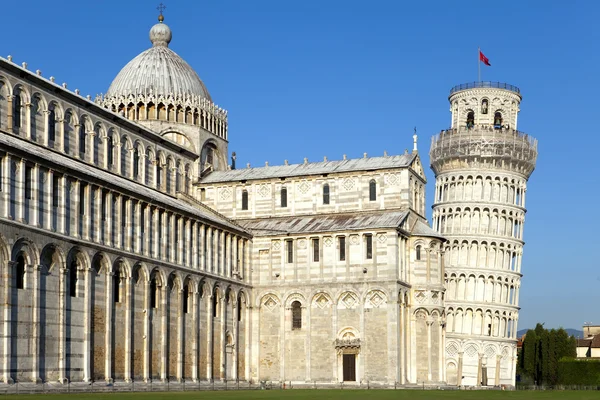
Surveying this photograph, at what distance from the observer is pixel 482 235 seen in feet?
350

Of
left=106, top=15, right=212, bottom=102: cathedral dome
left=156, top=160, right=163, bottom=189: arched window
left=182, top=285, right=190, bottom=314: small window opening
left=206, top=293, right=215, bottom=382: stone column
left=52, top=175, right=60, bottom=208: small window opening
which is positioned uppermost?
left=106, top=15, right=212, bottom=102: cathedral dome

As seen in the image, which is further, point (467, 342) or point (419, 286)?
point (467, 342)

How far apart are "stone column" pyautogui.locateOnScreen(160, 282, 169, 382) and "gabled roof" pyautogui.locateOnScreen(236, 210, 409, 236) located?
14159 millimetres

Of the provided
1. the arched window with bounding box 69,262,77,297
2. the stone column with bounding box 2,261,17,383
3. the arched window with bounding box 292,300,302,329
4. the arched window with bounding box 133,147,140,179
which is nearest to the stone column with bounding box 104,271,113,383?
the arched window with bounding box 69,262,77,297

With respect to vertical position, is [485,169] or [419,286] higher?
[485,169]

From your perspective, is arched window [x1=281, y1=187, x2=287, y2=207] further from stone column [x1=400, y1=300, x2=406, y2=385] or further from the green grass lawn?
the green grass lawn

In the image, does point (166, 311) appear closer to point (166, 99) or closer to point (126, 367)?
point (126, 367)

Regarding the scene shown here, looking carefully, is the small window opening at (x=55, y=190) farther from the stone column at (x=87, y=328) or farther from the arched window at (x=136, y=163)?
the arched window at (x=136, y=163)

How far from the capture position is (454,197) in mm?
108375

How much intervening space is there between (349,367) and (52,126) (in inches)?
1014

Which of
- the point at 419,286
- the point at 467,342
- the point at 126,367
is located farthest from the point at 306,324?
the point at 467,342

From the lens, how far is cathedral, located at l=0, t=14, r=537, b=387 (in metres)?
50.9

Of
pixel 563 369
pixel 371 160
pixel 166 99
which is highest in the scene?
pixel 166 99

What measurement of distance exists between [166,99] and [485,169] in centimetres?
4086
